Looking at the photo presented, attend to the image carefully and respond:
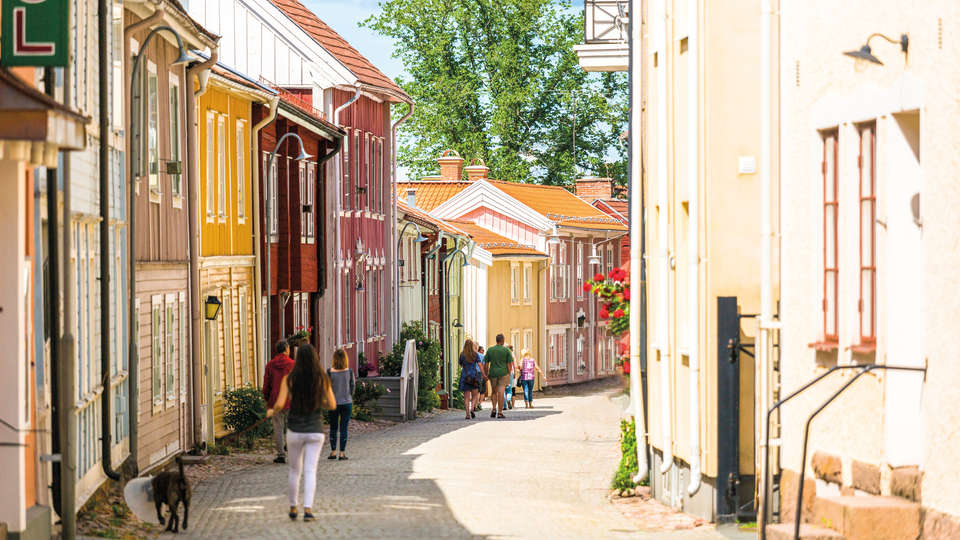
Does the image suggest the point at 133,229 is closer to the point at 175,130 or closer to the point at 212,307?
the point at 175,130

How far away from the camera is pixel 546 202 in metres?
68.2

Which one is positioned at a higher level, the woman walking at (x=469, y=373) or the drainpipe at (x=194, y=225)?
Answer: the drainpipe at (x=194, y=225)

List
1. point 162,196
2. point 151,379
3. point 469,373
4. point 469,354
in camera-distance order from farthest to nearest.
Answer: point 469,373 → point 469,354 → point 162,196 → point 151,379

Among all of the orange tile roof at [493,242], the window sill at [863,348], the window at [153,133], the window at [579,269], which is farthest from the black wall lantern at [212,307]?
the window at [579,269]

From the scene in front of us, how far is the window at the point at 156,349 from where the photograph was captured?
21.0 metres

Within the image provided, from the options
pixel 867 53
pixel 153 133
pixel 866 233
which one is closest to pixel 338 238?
pixel 153 133

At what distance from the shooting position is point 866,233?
1130 cm

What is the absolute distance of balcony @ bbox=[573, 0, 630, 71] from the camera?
83.8 ft

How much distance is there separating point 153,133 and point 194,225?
89.3 inches

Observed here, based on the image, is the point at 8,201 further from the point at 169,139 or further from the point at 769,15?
the point at 169,139

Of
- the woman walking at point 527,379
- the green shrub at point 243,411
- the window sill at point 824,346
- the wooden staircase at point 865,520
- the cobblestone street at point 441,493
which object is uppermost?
the window sill at point 824,346

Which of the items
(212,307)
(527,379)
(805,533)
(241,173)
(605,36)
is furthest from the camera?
(527,379)

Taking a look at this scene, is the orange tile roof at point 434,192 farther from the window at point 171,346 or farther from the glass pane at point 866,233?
the glass pane at point 866,233

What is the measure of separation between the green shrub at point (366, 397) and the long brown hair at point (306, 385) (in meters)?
18.9
